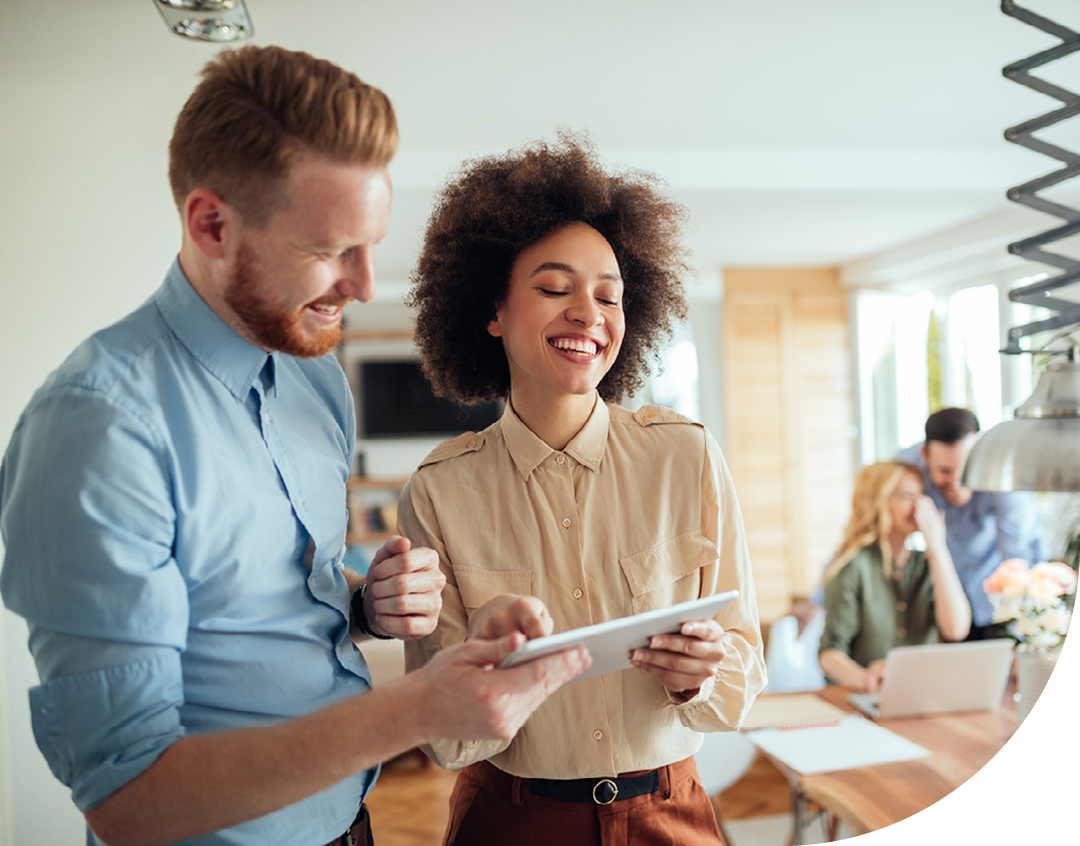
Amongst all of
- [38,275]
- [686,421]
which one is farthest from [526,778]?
[38,275]

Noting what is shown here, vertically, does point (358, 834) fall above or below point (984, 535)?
below

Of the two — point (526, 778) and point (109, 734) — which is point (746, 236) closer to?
point (526, 778)

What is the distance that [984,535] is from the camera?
3.53 metres

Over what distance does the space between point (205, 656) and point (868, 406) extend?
7.15 metres

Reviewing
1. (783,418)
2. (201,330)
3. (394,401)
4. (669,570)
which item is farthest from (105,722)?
(394,401)

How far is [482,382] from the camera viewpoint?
5.93 feet

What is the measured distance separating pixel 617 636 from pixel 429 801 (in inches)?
163

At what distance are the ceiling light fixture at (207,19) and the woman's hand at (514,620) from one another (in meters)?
2.05

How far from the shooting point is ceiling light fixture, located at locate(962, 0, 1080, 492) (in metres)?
1.50

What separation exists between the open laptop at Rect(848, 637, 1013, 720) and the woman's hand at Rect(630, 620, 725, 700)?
58.9 inches

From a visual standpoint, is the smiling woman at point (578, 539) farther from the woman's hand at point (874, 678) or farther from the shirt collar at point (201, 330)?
the woman's hand at point (874, 678)

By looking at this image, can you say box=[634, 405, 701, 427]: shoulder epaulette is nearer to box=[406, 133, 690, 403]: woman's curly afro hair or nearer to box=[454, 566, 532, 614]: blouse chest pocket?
box=[406, 133, 690, 403]: woman's curly afro hair

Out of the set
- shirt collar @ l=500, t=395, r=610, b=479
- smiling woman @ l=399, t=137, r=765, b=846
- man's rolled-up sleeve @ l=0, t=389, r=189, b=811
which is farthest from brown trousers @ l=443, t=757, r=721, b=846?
man's rolled-up sleeve @ l=0, t=389, r=189, b=811

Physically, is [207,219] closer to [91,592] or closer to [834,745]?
[91,592]
